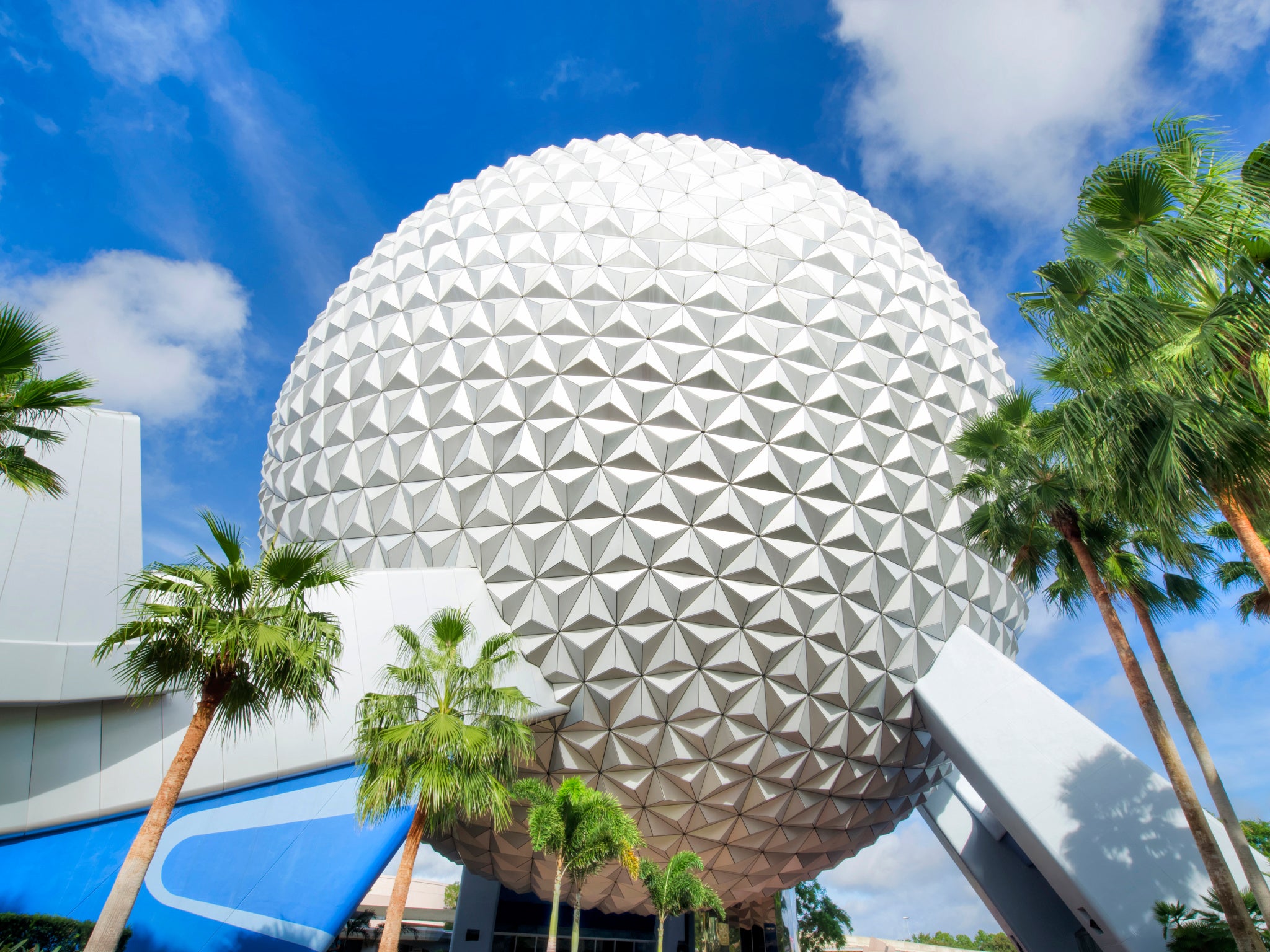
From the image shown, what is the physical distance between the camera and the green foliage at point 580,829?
34.4 ft

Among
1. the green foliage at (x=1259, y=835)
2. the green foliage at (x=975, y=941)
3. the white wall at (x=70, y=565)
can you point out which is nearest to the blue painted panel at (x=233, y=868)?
the white wall at (x=70, y=565)

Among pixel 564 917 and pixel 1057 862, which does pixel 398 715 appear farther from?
pixel 564 917

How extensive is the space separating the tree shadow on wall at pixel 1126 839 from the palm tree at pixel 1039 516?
1.28m

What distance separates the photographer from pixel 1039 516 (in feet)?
38.7

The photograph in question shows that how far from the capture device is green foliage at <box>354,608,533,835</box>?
856 centimetres

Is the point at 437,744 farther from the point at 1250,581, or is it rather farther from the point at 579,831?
the point at 1250,581

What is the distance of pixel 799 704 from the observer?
13219mm

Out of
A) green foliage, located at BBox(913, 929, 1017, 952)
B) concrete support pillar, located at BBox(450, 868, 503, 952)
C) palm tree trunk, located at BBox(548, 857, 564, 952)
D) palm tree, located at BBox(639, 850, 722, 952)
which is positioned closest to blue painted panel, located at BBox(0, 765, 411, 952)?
palm tree trunk, located at BBox(548, 857, 564, 952)

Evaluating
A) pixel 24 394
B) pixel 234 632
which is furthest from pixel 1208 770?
pixel 24 394

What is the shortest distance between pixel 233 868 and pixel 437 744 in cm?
391

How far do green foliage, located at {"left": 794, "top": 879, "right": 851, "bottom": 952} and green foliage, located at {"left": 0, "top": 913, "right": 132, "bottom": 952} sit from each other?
103 ft

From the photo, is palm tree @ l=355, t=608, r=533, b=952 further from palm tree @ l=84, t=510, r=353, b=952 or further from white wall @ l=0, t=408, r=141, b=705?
white wall @ l=0, t=408, r=141, b=705

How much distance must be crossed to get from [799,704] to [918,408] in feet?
22.3

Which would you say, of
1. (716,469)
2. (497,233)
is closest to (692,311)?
(716,469)
